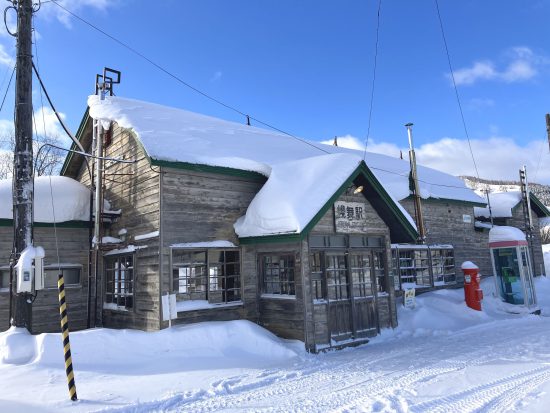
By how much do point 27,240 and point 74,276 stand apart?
12.5 ft

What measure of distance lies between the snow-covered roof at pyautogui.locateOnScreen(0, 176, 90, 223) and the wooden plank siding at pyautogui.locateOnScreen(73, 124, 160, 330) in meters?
0.78

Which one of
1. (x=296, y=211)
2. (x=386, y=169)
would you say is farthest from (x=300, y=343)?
(x=386, y=169)

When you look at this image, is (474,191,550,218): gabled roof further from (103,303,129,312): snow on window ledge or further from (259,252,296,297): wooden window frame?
(103,303,129,312): snow on window ledge

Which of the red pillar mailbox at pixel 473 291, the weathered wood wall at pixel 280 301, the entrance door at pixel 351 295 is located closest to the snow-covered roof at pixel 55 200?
the weathered wood wall at pixel 280 301

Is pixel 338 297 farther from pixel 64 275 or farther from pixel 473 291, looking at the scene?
pixel 64 275

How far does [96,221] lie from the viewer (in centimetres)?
1216

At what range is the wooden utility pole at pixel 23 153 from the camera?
30.5ft

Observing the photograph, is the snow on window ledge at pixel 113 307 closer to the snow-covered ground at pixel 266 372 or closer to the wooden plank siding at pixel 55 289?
the wooden plank siding at pixel 55 289

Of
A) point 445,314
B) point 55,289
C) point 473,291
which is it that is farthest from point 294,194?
point 473,291

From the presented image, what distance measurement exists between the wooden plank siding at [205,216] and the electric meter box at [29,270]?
2561 mm

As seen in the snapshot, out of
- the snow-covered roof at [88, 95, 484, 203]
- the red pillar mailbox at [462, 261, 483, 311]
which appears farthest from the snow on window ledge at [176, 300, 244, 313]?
the red pillar mailbox at [462, 261, 483, 311]

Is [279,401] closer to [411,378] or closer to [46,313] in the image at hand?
[411,378]

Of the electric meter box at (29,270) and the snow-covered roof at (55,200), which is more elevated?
the snow-covered roof at (55,200)

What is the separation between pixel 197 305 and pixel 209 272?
855 millimetres
